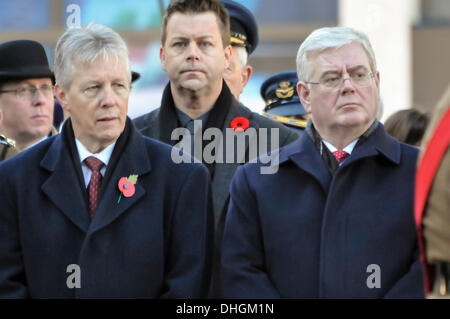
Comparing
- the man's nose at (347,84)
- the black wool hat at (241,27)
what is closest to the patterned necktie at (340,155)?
the man's nose at (347,84)

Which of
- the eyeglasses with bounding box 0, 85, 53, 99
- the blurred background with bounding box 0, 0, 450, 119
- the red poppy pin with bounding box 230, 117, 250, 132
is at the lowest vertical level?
the red poppy pin with bounding box 230, 117, 250, 132

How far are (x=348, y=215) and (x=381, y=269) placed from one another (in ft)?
0.76

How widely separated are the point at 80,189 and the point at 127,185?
0.61 ft

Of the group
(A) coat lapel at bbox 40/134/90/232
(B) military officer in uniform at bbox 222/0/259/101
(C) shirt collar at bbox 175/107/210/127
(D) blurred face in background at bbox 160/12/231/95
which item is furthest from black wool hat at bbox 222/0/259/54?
(A) coat lapel at bbox 40/134/90/232

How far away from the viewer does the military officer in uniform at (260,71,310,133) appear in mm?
5336

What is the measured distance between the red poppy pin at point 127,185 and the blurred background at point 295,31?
19.6 ft

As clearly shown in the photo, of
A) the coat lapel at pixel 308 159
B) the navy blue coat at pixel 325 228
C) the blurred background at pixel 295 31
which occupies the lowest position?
the navy blue coat at pixel 325 228

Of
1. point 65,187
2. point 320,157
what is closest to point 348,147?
point 320,157

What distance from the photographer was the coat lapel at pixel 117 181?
3.40 metres

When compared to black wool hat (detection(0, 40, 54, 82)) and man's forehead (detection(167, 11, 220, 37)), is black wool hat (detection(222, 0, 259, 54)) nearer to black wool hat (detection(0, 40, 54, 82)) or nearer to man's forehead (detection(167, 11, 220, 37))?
man's forehead (detection(167, 11, 220, 37))

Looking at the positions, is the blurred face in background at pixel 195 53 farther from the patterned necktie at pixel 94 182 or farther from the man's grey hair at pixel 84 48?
the patterned necktie at pixel 94 182

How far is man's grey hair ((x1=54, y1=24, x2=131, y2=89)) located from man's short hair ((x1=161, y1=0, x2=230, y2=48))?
0.68 m
